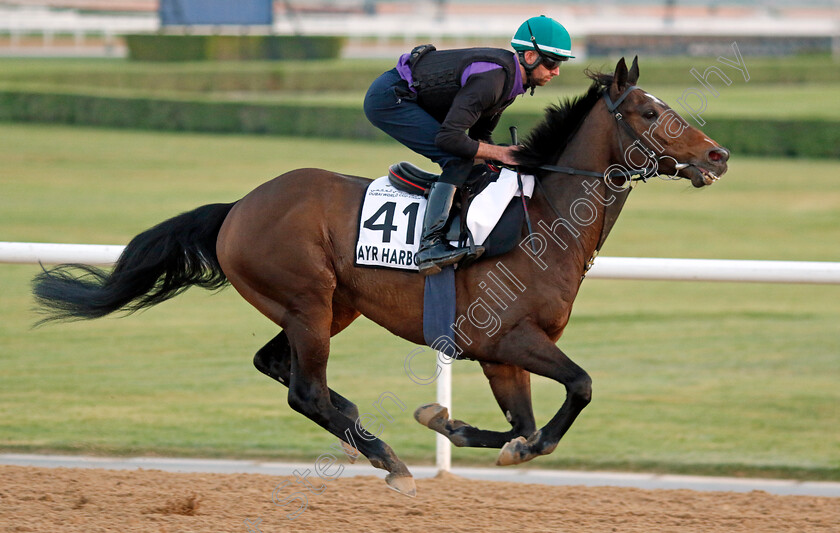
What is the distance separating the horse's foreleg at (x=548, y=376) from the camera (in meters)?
3.89

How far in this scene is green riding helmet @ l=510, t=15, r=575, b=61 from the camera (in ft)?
13.3

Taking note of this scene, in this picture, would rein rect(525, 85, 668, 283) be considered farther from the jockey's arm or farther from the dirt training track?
the dirt training track

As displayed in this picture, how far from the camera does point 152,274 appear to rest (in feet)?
14.9

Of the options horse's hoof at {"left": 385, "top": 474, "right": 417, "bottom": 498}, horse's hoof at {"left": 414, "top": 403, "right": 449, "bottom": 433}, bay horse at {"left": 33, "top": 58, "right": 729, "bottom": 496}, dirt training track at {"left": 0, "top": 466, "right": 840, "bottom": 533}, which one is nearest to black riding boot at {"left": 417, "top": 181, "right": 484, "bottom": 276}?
bay horse at {"left": 33, "top": 58, "right": 729, "bottom": 496}

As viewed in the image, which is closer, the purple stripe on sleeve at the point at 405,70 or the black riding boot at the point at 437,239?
the black riding boot at the point at 437,239

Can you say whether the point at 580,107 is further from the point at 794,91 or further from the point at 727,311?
the point at 794,91

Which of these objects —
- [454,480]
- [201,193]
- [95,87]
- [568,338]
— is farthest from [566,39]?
[95,87]

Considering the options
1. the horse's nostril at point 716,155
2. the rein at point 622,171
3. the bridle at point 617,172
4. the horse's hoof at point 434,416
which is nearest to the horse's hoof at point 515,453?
the horse's hoof at point 434,416

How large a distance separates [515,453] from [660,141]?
1.22 m

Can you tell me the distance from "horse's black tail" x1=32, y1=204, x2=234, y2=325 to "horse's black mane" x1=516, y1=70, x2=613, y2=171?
1247 millimetres

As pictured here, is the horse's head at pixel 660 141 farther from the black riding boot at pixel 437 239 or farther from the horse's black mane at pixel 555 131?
the black riding boot at pixel 437 239

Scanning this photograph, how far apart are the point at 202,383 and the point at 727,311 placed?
15.1 feet

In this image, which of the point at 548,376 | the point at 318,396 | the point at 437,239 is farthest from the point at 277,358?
the point at 548,376

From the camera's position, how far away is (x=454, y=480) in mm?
4902
